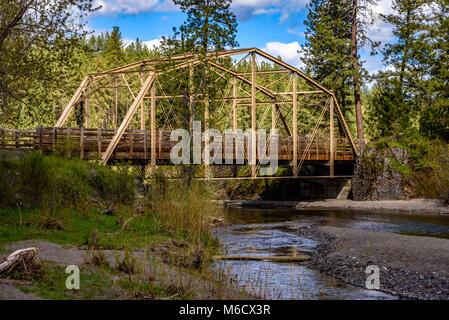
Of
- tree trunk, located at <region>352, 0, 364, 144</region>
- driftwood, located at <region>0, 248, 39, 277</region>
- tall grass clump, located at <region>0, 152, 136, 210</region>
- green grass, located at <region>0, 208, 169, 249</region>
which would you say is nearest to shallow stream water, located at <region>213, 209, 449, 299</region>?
green grass, located at <region>0, 208, 169, 249</region>

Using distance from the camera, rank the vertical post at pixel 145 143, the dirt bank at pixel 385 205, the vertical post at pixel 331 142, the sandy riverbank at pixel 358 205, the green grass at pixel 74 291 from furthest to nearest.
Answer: the vertical post at pixel 331 142
the sandy riverbank at pixel 358 205
the dirt bank at pixel 385 205
the vertical post at pixel 145 143
the green grass at pixel 74 291

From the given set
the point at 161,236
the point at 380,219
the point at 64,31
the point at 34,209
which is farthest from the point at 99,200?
the point at 380,219

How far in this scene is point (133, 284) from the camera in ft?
24.2

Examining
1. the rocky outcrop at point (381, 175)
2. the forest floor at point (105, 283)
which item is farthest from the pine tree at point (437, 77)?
the forest floor at point (105, 283)

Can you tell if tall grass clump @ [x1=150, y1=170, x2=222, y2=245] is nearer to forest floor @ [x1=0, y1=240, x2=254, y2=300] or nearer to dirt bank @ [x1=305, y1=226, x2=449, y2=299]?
dirt bank @ [x1=305, y1=226, x2=449, y2=299]

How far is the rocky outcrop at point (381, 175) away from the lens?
31469mm

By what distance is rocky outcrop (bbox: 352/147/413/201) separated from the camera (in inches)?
1239

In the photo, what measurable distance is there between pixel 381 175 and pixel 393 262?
21.6m

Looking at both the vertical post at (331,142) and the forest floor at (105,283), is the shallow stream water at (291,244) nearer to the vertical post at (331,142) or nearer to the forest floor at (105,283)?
the forest floor at (105,283)

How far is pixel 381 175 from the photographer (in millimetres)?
32062

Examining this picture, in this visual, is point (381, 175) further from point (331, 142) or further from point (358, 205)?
point (331, 142)

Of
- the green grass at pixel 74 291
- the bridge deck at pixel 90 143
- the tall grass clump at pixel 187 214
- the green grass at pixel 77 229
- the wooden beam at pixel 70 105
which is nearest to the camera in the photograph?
the green grass at pixel 74 291

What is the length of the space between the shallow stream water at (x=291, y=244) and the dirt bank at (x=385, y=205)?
225cm

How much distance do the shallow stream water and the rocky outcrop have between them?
548 cm
